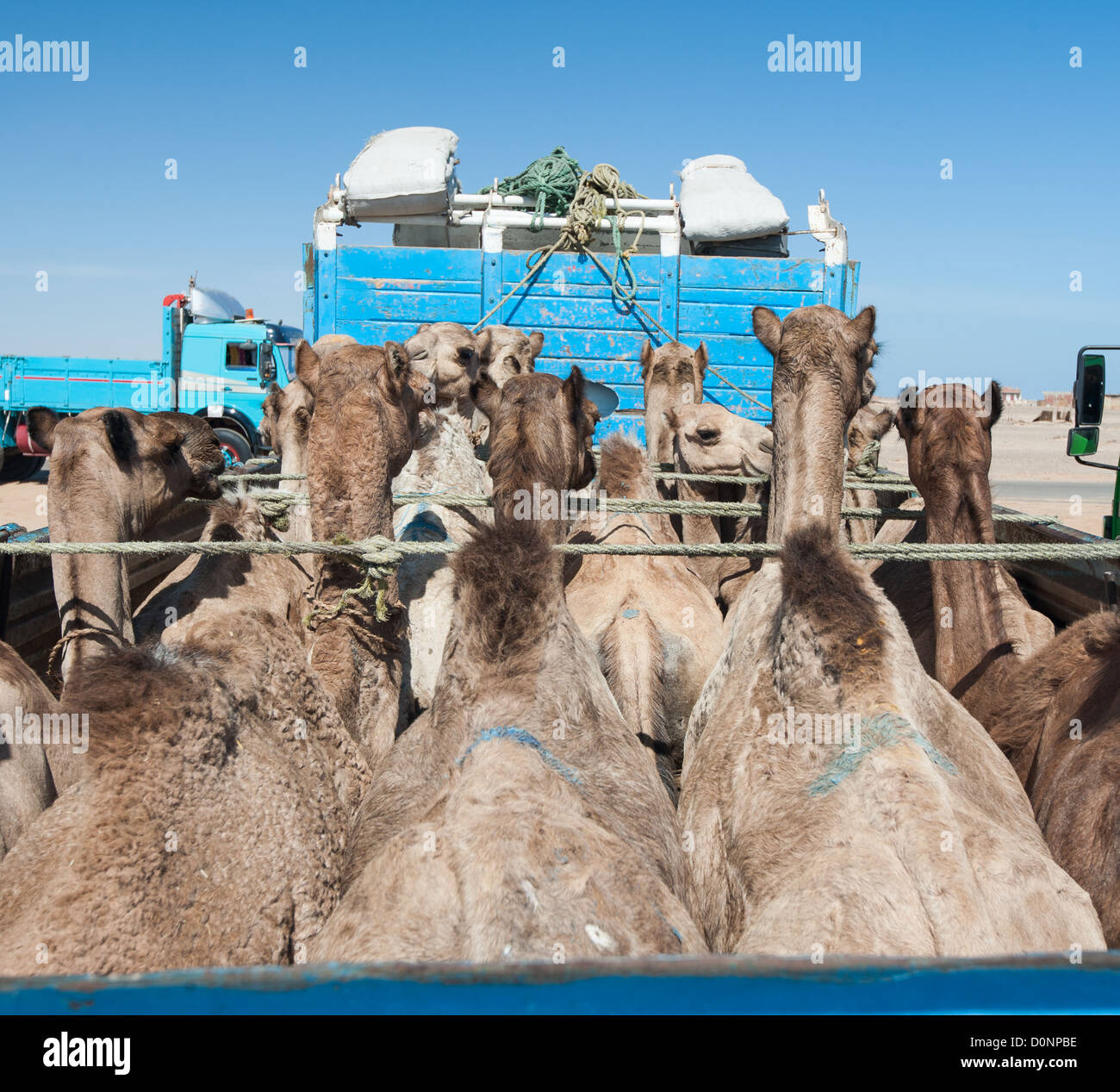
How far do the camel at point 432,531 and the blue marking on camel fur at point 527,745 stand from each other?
0.82m

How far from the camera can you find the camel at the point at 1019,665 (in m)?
2.76

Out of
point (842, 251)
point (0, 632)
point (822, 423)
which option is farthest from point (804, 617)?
point (842, 251)

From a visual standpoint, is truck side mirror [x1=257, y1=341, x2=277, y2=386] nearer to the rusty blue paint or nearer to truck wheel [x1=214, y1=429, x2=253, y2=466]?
truck wheel [x1=214, y1=429, x2=253, y2=466]

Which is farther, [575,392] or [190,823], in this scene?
[575,392]

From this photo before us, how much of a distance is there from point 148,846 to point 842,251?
31.5 ft

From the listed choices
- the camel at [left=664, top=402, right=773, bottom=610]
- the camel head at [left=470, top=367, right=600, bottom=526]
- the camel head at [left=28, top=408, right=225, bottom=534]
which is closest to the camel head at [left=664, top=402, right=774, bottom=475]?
the camel at [left=664, top=402, right=773, bottom=610]

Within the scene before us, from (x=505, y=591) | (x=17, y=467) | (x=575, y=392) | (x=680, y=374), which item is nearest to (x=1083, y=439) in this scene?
(x=575, y=392)

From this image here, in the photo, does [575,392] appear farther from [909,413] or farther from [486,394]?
[909,413]

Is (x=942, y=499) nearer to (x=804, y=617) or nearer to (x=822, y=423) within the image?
(x=822, y=423)

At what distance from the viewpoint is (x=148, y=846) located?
2225 millimetres

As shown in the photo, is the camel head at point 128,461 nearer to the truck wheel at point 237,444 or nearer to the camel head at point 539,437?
the camel head at point 539,437

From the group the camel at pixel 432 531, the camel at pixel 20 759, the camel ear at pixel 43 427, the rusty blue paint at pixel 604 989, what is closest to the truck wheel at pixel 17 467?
the camel at pixel 432 531

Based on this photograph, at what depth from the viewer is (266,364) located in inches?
855

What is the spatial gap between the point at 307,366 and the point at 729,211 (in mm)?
7098
